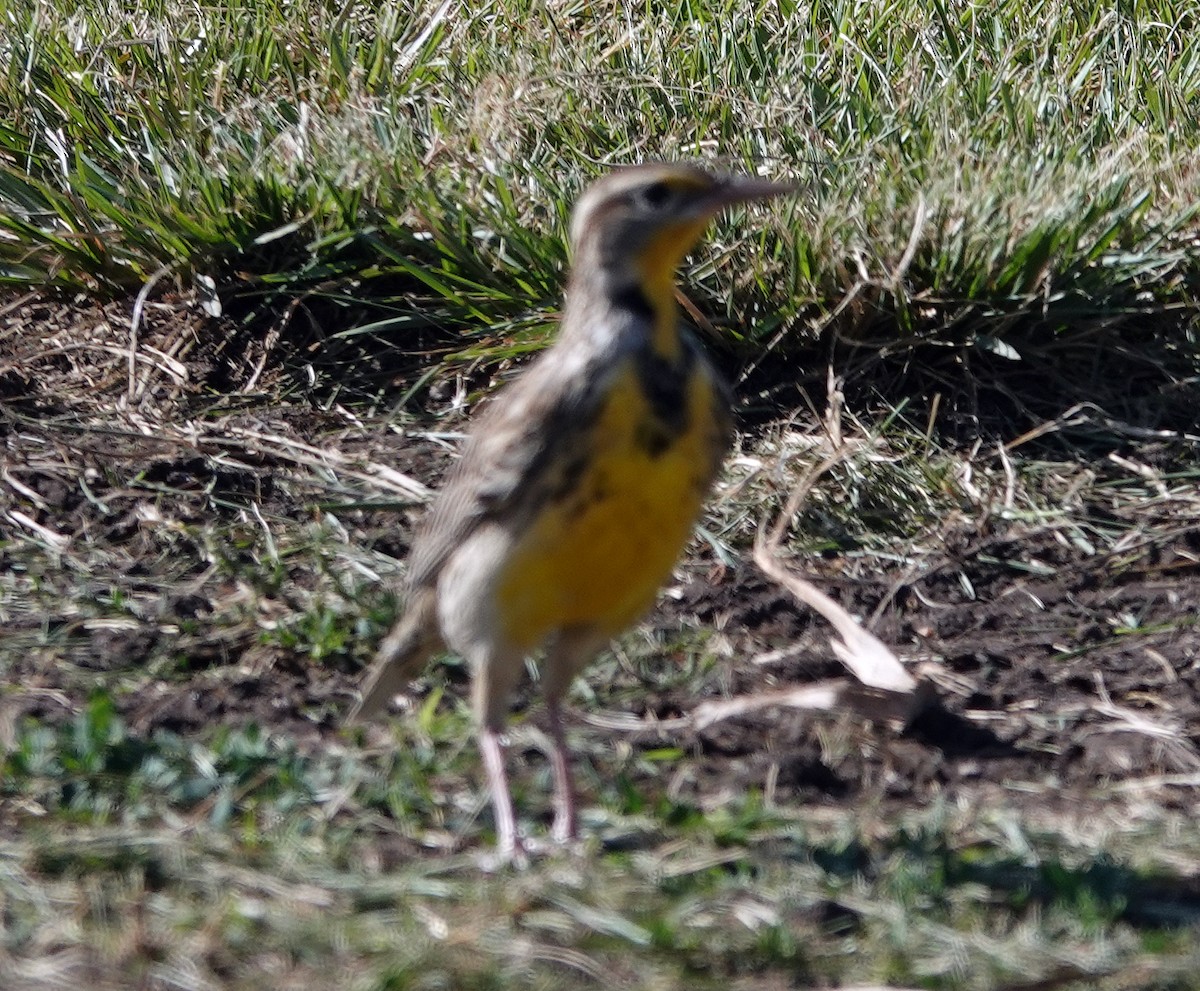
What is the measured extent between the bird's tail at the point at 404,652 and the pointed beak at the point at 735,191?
1.18 meters

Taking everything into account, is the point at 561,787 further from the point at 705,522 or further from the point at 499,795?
the point at 705,522

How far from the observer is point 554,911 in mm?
4066

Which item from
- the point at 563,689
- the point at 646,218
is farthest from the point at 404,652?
the point at 646,218

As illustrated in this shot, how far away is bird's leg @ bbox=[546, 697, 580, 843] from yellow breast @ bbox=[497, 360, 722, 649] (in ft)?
1.11

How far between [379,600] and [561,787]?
4.19 feet

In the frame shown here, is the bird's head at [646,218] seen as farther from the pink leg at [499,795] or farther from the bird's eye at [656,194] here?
the pink leg at [499,795]

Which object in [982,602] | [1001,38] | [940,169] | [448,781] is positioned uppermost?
[1001,38]

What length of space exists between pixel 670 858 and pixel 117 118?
4.53m

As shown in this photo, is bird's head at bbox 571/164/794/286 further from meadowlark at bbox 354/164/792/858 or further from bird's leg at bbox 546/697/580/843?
bird's leg at bbox 546/697/580/843

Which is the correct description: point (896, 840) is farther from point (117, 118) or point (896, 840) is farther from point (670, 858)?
point (117, 118)

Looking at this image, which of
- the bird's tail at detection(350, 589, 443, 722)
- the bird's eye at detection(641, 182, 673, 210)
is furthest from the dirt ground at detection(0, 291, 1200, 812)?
the bird's eye at detection(641, 182, 673, 210)

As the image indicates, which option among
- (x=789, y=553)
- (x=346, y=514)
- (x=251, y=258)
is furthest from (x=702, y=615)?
(x=251, y=258)

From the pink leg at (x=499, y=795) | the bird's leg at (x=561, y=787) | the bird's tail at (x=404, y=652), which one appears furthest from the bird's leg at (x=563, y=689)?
the bird's tail at (x=404, y=652)

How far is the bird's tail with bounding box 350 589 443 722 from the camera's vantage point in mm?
4840
